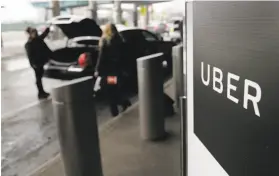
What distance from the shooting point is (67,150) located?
144 inches

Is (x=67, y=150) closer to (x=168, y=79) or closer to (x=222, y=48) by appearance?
(x=222, y=48)

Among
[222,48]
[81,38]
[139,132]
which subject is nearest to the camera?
[222,48]

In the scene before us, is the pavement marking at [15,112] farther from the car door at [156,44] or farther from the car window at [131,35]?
the car door at [156,44]

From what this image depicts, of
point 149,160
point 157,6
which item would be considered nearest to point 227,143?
point 149,160

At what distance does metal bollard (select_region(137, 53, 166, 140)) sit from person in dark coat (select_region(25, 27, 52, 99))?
357cm

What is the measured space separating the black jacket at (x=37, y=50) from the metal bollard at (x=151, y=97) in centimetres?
357

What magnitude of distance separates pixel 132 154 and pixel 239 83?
11.0 feet

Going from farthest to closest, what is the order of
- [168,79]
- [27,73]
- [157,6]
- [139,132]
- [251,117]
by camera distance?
1. [157,6]
2. [27,73]
3. [168,79]
4. [139,132]
5. [251,117]

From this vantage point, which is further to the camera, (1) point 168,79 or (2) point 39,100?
(1) point 168,79

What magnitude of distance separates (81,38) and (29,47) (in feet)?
4.21

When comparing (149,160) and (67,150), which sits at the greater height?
(67,150)

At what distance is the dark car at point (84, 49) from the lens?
7.62 m

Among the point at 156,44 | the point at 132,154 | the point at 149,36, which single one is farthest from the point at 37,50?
the point at 132,154

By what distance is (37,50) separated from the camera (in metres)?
7.79
